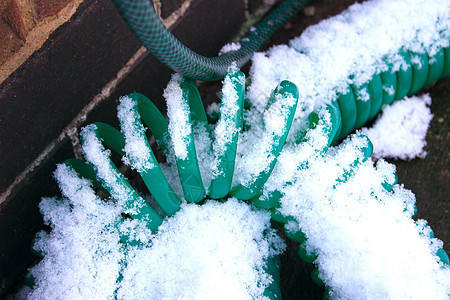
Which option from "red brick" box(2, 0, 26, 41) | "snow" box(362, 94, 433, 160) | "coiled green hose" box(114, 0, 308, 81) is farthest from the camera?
"snow" box(362, 94, 433, 160)

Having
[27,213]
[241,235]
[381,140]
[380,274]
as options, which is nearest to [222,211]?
[241,235]

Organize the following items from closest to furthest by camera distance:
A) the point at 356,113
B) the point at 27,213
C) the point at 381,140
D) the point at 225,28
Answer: the point at 27,213, the point at 356,113, the point at 381,140, the point at 225,28

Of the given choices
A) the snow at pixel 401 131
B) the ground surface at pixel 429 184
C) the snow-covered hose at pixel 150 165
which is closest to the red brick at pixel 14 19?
the snow-covered hose at pixel 150 165

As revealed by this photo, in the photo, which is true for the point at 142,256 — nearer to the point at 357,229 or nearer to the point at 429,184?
the point at 357,229

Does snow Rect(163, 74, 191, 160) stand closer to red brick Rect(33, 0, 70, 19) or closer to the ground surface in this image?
red brick Rect(33, 0, 70, 19)

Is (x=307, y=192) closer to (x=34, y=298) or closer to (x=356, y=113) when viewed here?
(x=356, y=113)

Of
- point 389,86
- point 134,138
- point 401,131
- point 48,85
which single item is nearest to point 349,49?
point 389,86

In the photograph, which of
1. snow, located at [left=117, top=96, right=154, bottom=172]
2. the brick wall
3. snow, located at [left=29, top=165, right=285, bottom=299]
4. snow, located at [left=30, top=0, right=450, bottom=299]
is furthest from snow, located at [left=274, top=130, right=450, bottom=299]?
the brick wall
